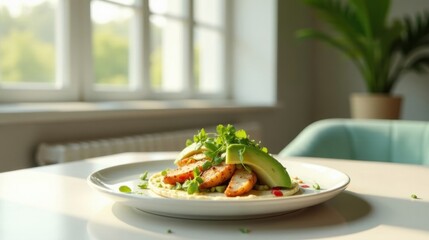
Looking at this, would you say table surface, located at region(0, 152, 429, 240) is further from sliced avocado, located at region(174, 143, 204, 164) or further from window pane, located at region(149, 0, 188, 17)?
window pane, located at region(149, 0, 188, 17)

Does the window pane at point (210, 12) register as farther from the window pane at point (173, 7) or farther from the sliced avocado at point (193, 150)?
the sliced avocado at point (193, 150)

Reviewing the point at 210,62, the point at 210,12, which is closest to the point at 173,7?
the point at 210,12

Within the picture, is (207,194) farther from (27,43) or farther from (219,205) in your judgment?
(27,43)

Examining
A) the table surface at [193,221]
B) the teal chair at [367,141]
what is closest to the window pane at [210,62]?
the teal chair at [367,141]

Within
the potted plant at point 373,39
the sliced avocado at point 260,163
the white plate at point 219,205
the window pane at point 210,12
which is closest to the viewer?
the white plate at point 219,205

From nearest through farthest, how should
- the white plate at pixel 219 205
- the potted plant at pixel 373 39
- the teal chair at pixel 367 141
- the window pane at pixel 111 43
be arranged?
the white plate at pixel 219 205 < the teal chair at pixel 367 141 < the window pane at pixel 111 43 < the potted plant at pixel 373 39

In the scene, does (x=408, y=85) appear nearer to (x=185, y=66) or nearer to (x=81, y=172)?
(x=185, y=66)

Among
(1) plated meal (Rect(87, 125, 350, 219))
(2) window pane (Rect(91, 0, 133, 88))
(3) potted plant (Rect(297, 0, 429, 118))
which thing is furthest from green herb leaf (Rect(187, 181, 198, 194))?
(3) potted plant (Rect(297, 0, 429, 118))
